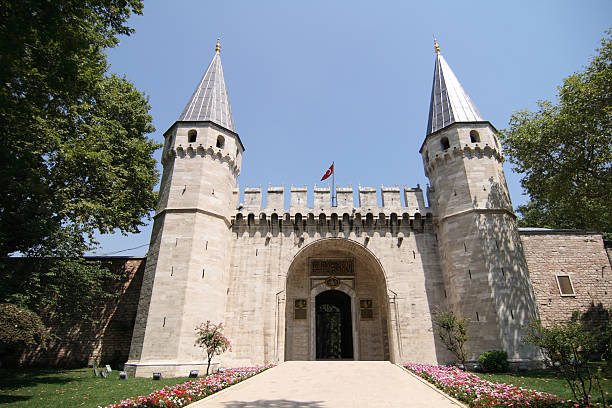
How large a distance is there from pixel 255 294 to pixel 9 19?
41.6ft

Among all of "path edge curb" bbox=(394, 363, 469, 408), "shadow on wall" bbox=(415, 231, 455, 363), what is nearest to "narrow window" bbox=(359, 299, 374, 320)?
"shadow on wall" bbox=(415, 231, 455, 363)

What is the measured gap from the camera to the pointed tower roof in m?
18.0

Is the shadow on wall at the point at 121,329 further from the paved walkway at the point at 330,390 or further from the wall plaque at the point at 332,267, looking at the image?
the wall plaque at the point at 332,267

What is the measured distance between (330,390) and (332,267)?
32.6ft

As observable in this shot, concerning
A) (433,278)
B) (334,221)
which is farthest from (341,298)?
(433,278)

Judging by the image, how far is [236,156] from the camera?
18531 mm

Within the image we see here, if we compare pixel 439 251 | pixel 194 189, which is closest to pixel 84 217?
pixel 194 189

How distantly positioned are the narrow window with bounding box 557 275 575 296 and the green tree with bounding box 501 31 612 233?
10.1 feet

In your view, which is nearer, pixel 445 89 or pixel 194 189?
pixel 194 189

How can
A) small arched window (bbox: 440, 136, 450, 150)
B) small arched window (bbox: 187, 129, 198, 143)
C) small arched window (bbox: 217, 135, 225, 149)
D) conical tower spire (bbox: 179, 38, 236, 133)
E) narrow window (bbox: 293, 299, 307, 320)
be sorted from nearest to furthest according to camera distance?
1. small arched window (bbox: 187, 129, 198, 143)
2. narrow window (bbox: 293, 299, 307, 320)
3. small arched window (bbox: 440, 136, 450, 150)
4. small arched window (bbox: 217, 135, 225, 149)
5. conical tower spire (bbox: 179, 38, 236, 133)

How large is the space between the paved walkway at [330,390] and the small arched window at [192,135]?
1168cm

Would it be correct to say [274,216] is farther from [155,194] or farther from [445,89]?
[445,89]

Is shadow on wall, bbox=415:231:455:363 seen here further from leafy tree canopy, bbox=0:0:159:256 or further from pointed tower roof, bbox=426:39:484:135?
leafy tree canopy, bbox=0:0:159:256

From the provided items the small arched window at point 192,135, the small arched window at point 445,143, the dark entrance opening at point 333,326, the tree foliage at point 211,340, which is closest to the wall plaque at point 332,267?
the dark entrance opening at point 333,326
